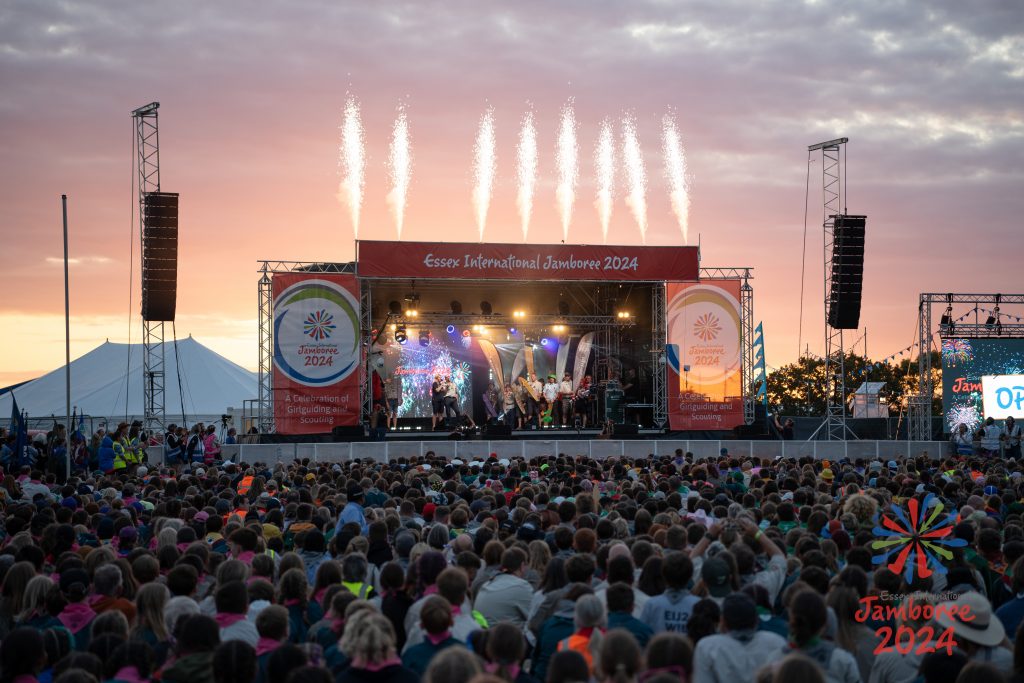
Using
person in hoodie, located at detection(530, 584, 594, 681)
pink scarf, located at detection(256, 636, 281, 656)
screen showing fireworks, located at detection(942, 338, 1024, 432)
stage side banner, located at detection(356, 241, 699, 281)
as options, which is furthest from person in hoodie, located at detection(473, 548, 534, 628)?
screen showing fireworks, located at detection(942, 338, 1024, 432)

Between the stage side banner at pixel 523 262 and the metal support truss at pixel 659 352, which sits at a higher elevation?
the stage side banner at pixel 523 262

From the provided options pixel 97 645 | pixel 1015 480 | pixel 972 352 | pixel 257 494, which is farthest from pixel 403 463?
pixel 972 352

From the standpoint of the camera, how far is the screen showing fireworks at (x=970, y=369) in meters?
32.0

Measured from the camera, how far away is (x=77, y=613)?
6.82 meters

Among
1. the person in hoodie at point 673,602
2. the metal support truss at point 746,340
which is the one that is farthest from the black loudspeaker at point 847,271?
the person in hoodie at point 673,602

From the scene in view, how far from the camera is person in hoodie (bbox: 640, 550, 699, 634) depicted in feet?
20.5

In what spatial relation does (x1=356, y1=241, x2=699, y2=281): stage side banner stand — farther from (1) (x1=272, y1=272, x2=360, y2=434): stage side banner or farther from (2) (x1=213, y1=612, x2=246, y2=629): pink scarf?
(2) (x1=213, y1=612, x2=246, y2=629): pink scarf

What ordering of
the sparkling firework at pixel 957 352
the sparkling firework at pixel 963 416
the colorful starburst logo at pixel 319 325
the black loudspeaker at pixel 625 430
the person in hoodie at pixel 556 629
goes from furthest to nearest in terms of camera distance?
1. the sparkling firework at pixel 957 352
2. the sparkling firework at pixel 963 416
3. the colorful starburst logo at pixel 319 325
4. the black loudspeaker at pixel 625 430
5. the person in hoodie at pixel 556 629

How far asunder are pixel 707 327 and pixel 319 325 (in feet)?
35.7

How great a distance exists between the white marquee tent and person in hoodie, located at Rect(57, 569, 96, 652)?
3647cm

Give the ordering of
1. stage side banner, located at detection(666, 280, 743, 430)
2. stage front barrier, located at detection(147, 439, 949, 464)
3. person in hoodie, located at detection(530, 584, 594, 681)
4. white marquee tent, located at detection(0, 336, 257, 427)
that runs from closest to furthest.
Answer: person in hoodie, located at detection(530, 584, 594, 681)
stage front barrier, located at detection(147, 439, 949, 464)
stage side banner, located at detection(666, 280, 743, 430)
white marquee tent, located at detection(0, 336, 257, 427)

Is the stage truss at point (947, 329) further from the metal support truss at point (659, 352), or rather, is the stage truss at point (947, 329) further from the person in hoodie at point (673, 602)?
the person in hoodie at point (673, 602)

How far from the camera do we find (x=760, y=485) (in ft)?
43.2

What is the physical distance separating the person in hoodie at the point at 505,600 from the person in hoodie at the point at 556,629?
0.66 metres
